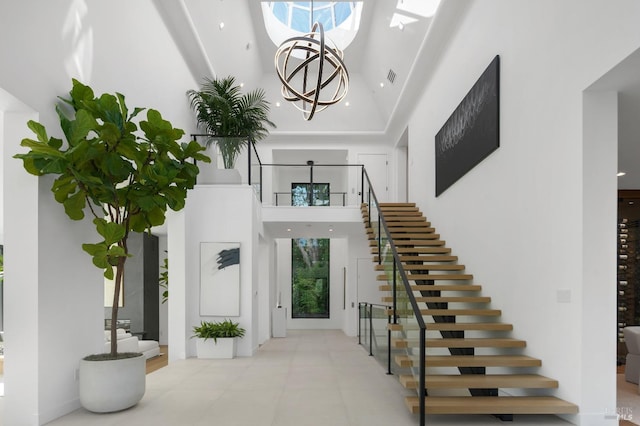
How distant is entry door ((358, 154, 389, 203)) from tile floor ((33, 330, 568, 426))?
300 inches

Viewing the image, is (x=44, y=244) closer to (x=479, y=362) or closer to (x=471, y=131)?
(x=479, y=362)

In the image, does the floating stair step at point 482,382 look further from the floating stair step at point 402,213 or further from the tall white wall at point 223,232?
the floating stair step at point 402,213

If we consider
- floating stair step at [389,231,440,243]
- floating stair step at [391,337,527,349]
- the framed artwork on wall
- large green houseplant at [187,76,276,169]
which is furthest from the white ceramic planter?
floating stair step at [391,337,527,349]

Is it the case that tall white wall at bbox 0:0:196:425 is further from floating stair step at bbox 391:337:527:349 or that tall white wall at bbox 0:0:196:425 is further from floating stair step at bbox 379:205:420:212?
floating stair step at bbox 379:205:420:212

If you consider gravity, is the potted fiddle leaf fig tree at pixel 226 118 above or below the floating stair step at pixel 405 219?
above

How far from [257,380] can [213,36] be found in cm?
656

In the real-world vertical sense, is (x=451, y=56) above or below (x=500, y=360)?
above

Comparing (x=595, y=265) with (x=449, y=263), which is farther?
(x=449, y=263)

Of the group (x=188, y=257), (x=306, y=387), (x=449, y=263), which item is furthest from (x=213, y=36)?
(x=306, y=387)

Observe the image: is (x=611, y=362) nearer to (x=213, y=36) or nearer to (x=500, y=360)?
(x=500, y=360)

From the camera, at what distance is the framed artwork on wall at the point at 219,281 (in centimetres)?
940

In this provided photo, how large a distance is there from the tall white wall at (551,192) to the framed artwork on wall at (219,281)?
4.15 m

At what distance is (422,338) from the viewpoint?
15.7ft

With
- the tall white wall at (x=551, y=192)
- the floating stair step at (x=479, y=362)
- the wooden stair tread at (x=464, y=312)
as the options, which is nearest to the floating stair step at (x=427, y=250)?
the tall white wall at (x=551, y=192)
